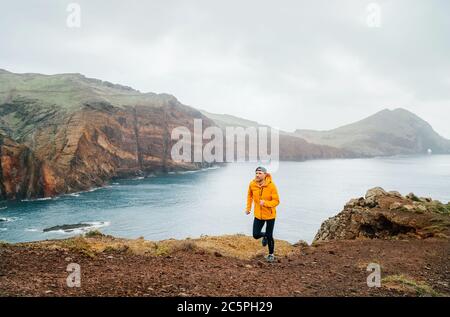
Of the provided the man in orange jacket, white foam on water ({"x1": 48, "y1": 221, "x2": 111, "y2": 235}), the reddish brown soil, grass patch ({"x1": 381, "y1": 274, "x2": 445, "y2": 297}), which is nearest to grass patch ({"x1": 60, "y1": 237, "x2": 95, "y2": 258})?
the reddish brown soil

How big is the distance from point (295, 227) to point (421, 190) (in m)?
59.0

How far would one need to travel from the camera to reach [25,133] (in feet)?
406

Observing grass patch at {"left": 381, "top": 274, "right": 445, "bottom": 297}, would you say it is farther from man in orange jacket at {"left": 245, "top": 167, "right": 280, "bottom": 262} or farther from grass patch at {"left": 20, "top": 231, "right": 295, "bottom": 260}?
grass patch at {"left": 20, "top": 231, "right": 295, "bottom": 260}

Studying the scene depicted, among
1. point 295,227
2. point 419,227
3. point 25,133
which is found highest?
point 25,133

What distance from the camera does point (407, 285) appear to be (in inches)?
347

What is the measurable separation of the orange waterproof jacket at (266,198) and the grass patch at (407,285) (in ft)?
11.7

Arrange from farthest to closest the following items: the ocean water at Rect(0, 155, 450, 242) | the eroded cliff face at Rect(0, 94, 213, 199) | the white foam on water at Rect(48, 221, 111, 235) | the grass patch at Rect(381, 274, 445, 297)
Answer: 1. the eroded cliff face at Rect(0, 94, 213, 199)
2. the ocean water at Rect(0, 155, 450, 242)
3. the white foam on water at Rect(48, 221, 111, 235)
4. the grass patch at Rect(381, 274, 445, 297)

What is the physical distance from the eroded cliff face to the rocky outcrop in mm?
85323

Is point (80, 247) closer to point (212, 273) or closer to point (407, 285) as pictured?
point (212, 273)

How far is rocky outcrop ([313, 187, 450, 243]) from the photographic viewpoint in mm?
16564

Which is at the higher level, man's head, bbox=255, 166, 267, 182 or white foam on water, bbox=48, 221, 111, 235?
man's head, bbox=255, 166, 267, 182

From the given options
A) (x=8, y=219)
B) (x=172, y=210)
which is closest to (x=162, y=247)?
(x=172, y=210)
